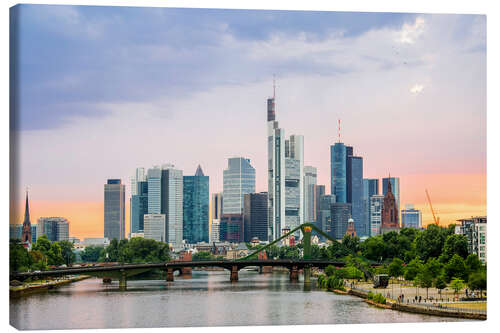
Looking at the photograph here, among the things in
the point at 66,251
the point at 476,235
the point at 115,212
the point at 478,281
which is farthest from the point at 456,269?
the point at 115,212

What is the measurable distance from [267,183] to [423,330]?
170529mm

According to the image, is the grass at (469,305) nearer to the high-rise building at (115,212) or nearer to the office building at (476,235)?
the office building at (476,235)

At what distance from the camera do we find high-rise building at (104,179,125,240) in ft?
543

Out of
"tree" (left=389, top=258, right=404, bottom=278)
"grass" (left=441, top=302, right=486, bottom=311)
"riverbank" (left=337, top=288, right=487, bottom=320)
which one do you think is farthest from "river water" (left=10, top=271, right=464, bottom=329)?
"tree" (left=389, top=258, right=404, bottom=278)

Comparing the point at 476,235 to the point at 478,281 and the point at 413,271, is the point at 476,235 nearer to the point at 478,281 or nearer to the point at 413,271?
the point at 413,271

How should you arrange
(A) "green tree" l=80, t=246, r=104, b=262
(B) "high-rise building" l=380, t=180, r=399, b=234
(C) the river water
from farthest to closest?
(B) "high-rise building" l=380, t=180, r=399, b=234 → (A) "green tree" l=80, t=246, r=104, b=262 → (C) the river water

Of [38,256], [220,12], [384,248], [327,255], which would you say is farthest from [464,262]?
[327,255]

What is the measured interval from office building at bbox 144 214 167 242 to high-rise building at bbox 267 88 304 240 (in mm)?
23712

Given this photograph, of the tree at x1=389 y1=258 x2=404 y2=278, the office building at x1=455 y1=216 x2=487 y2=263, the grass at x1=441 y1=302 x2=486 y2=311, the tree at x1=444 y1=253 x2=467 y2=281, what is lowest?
the tree at x1=389 y1=258 x2=404 y2=278

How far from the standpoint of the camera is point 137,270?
6097 centimetres

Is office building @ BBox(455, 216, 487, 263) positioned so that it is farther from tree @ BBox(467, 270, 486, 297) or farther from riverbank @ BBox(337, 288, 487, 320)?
tree @ BBox(467, 270, 486, 297)

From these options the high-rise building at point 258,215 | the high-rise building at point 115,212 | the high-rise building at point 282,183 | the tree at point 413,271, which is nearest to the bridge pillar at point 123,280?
the tree at point 413,271

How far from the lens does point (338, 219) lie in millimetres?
192875
